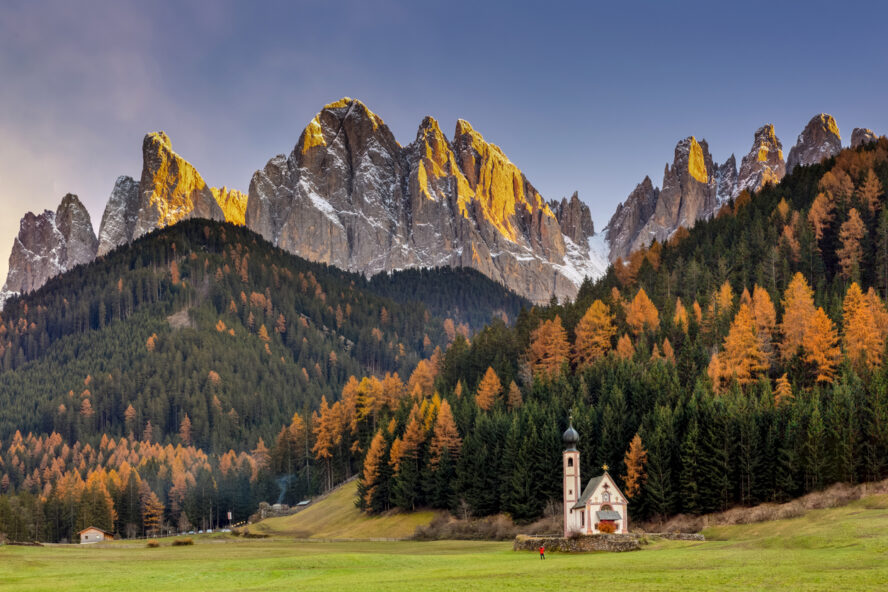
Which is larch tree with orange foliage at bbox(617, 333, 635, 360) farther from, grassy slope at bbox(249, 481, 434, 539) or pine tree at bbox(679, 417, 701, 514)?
grassy slope at bbox(249, 481, 434, 539)

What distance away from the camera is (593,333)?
120m

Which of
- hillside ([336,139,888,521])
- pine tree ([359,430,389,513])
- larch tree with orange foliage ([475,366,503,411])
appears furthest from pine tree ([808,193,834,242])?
pine tree ([359,430,389,513])

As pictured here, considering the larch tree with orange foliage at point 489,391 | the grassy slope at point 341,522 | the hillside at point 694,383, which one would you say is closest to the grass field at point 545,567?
the hillside at point 694,383

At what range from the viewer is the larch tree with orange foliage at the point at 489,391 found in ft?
389

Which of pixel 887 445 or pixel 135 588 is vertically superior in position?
pixel 887 445

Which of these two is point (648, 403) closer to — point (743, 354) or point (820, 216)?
point (743, 354)

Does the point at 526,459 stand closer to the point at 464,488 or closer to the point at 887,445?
the point at 464,488

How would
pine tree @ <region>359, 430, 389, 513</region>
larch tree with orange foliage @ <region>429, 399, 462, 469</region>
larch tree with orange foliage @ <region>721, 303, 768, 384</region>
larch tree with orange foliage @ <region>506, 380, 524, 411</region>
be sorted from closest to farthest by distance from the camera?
larch tree with orange foliage @ <region>721, 303, 768, 384</region> < larch tree with orange foliage @ <region>429, 399, 462, 469</region> < pine tree @ <region>359, 430, 389, 513</region> < larch tree with orange foliage @ <region>506, 380, 524, 411</region>

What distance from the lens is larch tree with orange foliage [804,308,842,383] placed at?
302 feet

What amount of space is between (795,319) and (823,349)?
8659 mm

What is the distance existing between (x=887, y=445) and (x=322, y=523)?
72.7 m

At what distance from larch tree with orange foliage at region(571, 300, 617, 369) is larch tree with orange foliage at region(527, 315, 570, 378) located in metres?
1.90

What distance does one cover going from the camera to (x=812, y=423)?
7706 cm

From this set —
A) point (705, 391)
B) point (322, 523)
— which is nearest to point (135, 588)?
point (705, 391)
